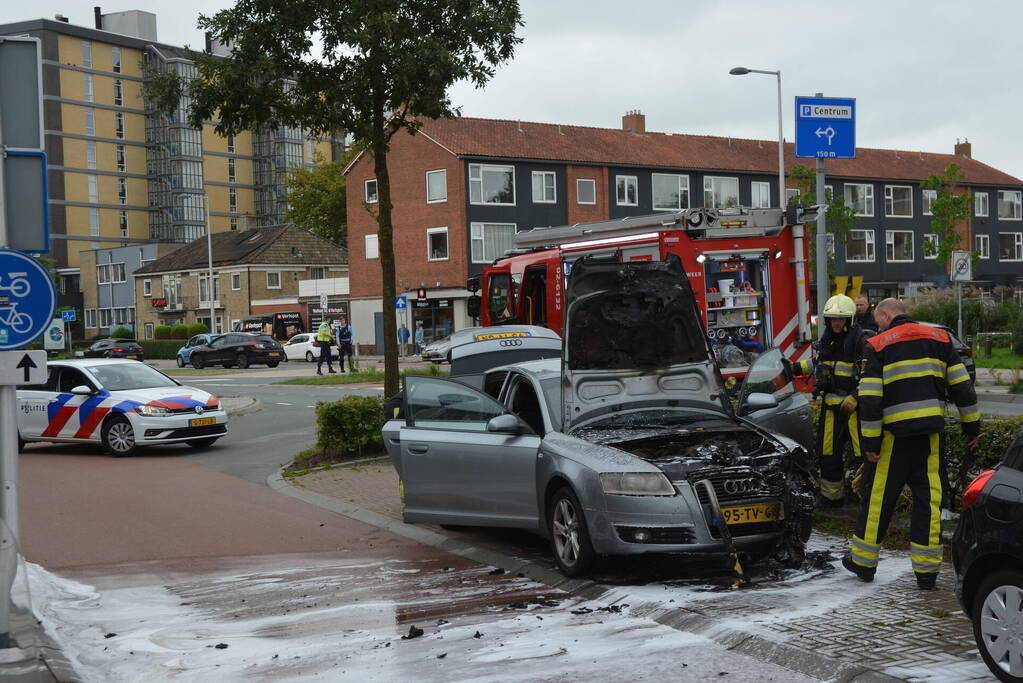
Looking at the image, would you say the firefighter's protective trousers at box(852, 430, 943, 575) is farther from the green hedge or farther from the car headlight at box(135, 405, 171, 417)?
the car headlight at box(135, 405, 171, 417)

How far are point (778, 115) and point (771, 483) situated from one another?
119 ft

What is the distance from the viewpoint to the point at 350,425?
1488 cm

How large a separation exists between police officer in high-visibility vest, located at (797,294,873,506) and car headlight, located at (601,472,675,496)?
7.95ft

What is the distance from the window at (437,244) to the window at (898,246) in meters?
28.5

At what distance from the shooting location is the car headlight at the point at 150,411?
655 inches

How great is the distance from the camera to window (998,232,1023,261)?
7325 centimetres

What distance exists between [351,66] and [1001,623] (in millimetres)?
11819

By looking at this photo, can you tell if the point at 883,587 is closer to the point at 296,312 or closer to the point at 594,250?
the point at 594,250

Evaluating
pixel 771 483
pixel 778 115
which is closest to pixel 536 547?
pixel 771 483

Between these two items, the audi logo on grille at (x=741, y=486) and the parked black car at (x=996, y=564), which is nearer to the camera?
the parked black car at (x=996, y=564)

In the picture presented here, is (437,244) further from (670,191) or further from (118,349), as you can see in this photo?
(118,349)

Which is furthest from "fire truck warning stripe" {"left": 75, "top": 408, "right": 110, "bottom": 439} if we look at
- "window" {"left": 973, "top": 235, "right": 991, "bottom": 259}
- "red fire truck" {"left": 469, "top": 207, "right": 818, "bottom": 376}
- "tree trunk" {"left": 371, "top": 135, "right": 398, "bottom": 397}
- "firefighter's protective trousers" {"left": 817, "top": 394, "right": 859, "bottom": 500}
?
"window" {"left": 973, "top": 235, "right": 991, "bottom": 259}

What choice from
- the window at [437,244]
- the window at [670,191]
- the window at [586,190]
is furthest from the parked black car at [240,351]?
the window at [670,191]

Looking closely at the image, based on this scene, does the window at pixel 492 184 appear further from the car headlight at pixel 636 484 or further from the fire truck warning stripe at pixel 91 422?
the car headlight at pixel 636 484
